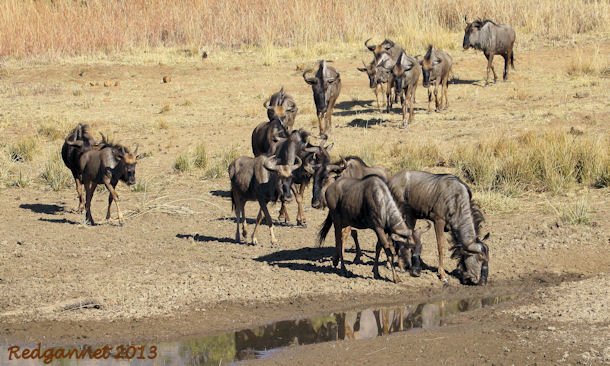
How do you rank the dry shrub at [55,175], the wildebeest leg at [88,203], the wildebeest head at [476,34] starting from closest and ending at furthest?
1. the wildebeest leg at [88,203]
2. the dry shrub at [55,175]
3. the wildebeest head at [476,34]

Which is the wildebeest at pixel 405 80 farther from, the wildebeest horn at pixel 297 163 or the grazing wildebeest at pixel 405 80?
the wildebeest horn at pixel 297 163

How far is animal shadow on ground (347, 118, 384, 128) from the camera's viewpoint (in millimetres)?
21811

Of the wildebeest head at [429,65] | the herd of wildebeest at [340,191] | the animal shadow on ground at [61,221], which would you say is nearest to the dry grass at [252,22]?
the wildebeest head at [429,65]

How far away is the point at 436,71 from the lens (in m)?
22.9

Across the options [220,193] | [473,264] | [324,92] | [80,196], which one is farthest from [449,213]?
[324,92]

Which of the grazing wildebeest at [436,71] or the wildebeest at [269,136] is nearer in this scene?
the wildebeest at [269,136]

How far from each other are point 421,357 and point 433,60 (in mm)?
13827

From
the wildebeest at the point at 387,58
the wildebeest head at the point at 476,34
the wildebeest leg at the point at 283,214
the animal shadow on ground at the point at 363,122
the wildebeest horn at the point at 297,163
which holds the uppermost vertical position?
the wildebeest head at the point at 476,34

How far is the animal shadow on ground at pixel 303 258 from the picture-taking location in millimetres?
12500

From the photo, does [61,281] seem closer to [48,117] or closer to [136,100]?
[48,117]

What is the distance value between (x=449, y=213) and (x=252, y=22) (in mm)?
21437

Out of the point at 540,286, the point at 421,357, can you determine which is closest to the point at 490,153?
the point at 540,286

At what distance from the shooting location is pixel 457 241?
39.6 ft

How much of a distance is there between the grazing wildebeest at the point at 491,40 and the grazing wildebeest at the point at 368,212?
14469 millimetres
